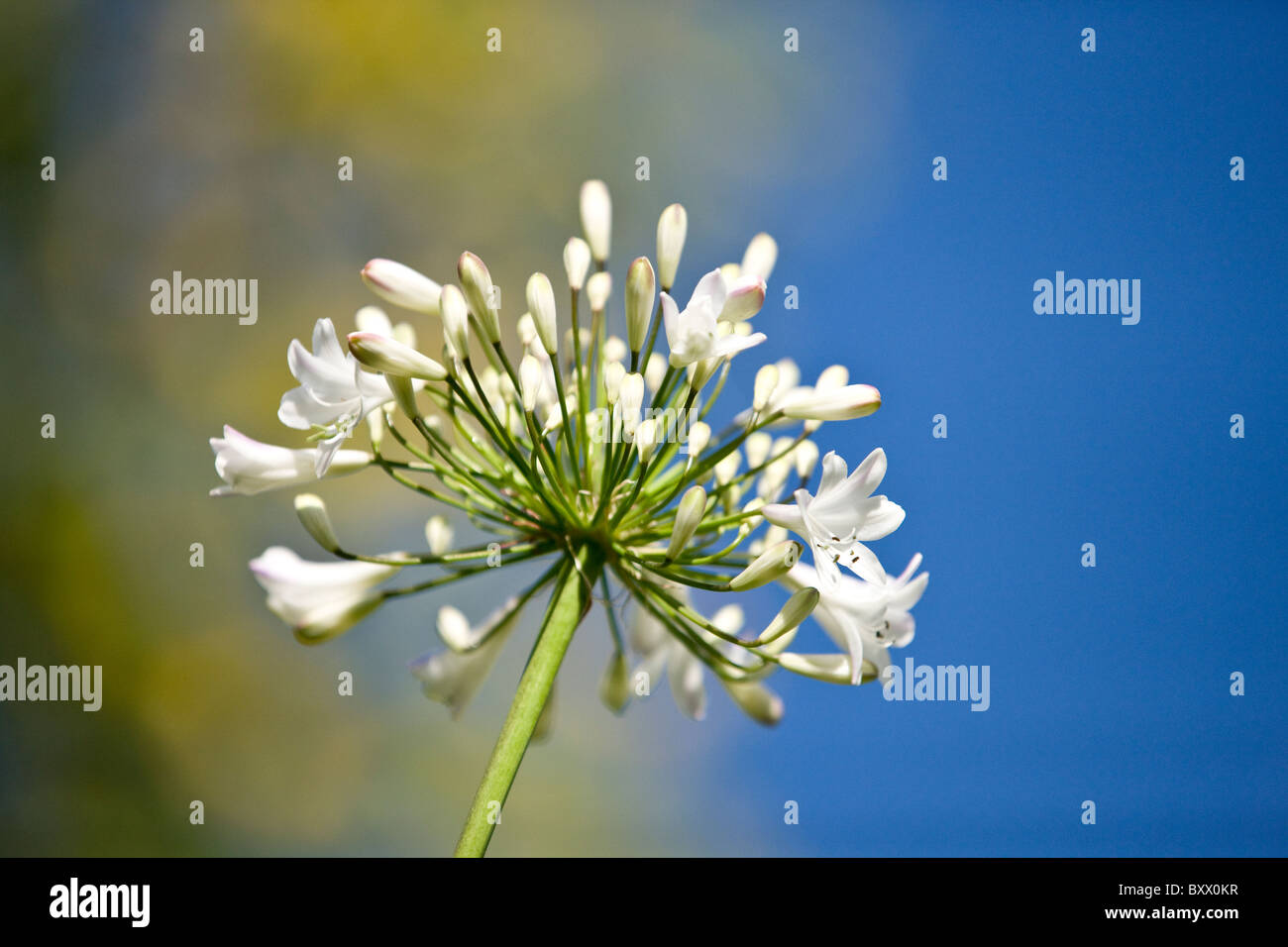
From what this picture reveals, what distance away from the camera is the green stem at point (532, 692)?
2.65 m

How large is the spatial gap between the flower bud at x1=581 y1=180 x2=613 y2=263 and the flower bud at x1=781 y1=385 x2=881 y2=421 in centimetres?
96

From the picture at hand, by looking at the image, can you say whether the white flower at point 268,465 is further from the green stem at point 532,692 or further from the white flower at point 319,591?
→ the green stem at point 532,692

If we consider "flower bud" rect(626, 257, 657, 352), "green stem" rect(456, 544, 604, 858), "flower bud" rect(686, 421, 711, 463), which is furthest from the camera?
"flower bud" rect(626, 257, 657, 352)

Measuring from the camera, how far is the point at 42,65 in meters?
12.8

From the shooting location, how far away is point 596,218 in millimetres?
3660

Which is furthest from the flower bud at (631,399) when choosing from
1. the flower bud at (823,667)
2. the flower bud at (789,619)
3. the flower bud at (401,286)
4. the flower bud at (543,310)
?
the flower bud at (823,667)

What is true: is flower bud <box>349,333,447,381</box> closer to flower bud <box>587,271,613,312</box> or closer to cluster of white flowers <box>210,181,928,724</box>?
cluster of white flowers <box>210,181,928,724</box>

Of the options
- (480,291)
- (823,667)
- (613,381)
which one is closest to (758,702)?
(823,667)

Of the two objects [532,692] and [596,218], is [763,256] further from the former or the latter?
[532,692]

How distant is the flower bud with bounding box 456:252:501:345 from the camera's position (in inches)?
118

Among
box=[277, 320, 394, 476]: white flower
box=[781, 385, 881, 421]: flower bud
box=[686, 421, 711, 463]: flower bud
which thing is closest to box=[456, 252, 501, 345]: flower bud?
box=[277, 320, 394, 476]: white flower

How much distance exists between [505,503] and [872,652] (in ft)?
4.16

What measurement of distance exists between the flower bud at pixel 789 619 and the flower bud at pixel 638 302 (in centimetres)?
91
